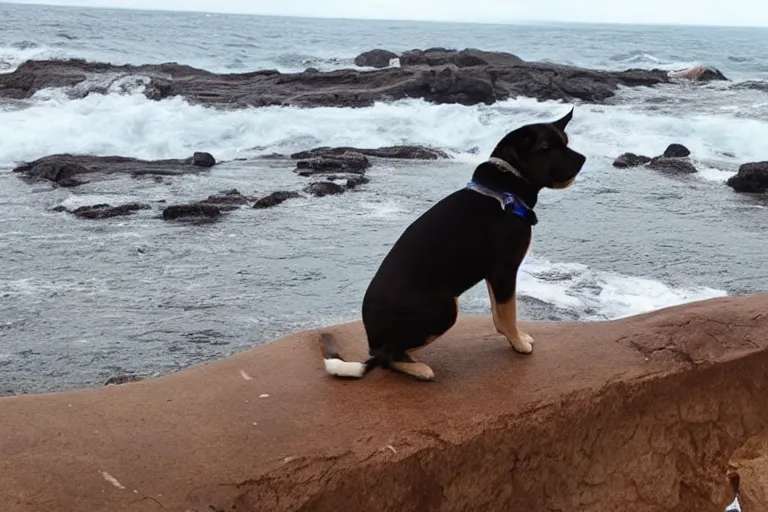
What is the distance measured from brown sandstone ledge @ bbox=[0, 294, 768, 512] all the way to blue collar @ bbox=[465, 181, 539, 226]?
739 millimetres

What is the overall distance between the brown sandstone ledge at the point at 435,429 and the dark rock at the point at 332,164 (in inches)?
414

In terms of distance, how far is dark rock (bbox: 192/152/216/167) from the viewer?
50.2 feet

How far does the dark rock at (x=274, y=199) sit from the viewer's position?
12.0 meters

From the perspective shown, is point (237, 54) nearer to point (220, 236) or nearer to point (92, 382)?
point (220, 236)

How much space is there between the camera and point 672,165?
15898 mm

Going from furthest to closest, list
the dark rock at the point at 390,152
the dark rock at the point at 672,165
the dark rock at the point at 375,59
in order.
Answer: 1. the dark rock at the point at 375,59
2. the dark rock at the point at 390,152
3. the dark rock at the point at 672,165

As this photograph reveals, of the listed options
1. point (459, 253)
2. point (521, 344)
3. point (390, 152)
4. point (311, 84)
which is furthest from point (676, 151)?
point (459, 253)

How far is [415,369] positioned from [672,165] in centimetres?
1331

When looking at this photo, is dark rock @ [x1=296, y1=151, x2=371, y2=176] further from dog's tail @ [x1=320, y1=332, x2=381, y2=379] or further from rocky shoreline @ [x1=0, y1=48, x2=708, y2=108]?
dog's tail @ [x1=320, y1=332, x2=381, y2=379]

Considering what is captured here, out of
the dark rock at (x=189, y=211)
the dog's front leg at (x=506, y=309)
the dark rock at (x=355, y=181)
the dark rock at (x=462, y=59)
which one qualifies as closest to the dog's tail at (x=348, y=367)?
the dog's front leg at (x=506, y=309)

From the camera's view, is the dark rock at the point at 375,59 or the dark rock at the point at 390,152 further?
the dark rock at the point at 375,59

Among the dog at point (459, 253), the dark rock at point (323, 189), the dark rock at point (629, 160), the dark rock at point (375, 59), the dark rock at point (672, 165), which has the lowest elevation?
the dark rock at point (375, 59)

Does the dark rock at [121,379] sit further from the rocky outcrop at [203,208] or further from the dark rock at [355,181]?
the dark rock at [355,181]

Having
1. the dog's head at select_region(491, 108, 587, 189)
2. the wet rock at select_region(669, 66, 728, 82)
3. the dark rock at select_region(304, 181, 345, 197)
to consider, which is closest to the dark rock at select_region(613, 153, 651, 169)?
the dark rock at select_region(304, 181, 345, 197)
